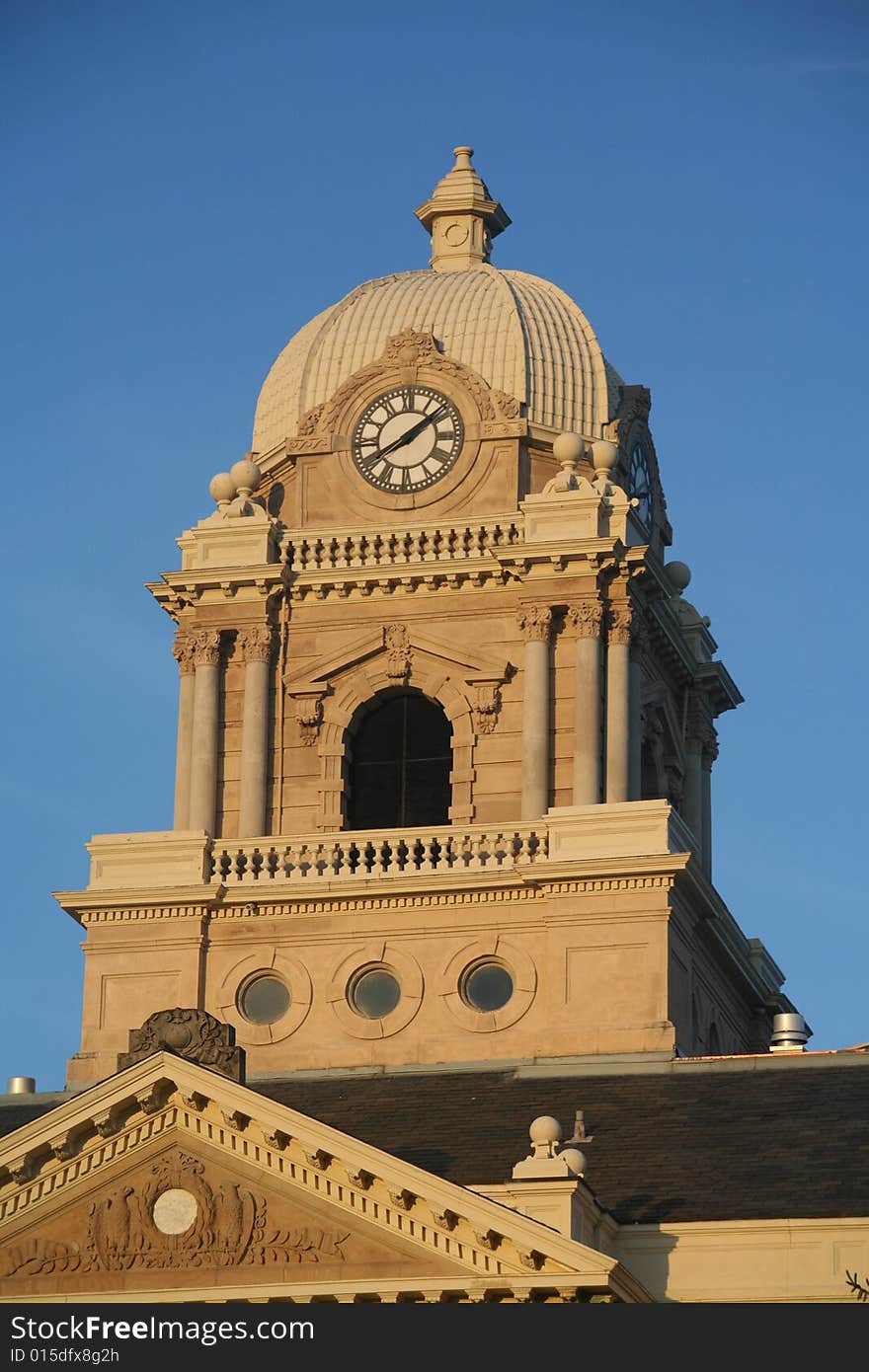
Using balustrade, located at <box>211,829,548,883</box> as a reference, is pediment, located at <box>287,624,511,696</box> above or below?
above

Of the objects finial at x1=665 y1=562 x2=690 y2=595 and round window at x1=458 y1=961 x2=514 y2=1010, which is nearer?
round window at x1=458 y1=961 x2=514 y2=1010

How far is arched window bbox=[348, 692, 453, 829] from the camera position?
242ft

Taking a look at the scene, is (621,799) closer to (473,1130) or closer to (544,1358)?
(473,1130)

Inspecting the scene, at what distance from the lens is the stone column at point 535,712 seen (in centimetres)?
7144

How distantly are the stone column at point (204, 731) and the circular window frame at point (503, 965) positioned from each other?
6238mm

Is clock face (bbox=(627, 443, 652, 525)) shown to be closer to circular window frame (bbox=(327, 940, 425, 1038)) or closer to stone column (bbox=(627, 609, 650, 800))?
stone column (bbox=(627, 609, 650, 800))

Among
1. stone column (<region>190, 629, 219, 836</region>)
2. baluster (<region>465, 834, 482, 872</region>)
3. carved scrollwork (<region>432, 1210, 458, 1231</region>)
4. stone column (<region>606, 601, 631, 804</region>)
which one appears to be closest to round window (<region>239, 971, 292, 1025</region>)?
stone column (<region>190, 629, 219, 836</region>)

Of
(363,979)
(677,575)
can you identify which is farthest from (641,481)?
(363,979)

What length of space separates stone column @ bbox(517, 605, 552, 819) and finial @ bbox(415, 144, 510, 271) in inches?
415

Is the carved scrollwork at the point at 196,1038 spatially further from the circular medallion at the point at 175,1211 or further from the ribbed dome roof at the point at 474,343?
the ribbed dome roof at the point at 474,343

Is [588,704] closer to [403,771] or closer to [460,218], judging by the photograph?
[403,771]

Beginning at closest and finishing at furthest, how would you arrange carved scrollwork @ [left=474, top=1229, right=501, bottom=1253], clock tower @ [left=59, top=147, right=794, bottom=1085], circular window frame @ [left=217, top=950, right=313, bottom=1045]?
1. carved scrollwork @ [left=474, top=1229, right=501, bottom=1253]
2. clock tower @ [left=59, top=147, right=794, bottom=1085]
3. circular window frame @ [left=217, top=950, right=313, bottom=1045]

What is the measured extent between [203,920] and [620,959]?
785cm

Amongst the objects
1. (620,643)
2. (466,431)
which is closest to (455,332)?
(466,431)
